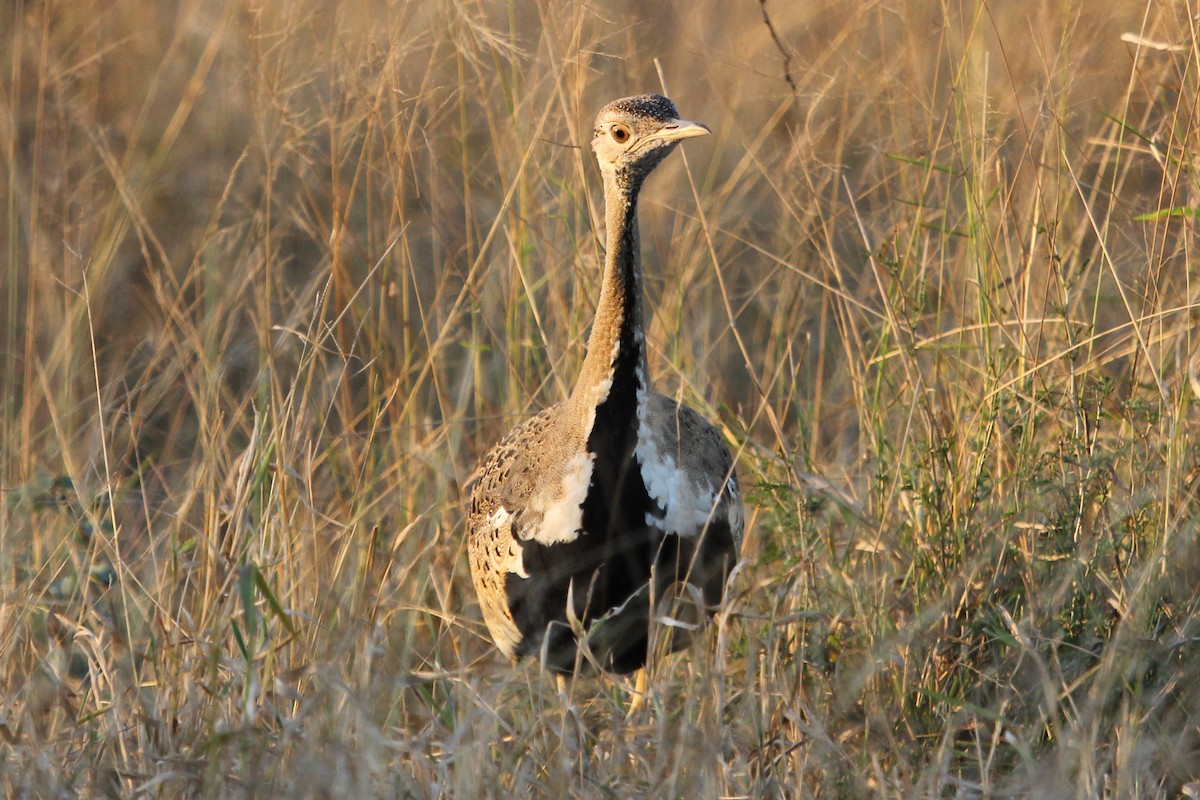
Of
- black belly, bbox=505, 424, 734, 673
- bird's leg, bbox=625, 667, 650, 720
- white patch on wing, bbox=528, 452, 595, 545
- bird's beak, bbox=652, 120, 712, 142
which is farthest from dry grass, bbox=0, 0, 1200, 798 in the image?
bird's beak, bbox=652, 120, 712, 142

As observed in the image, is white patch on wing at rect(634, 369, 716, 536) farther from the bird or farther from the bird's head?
the bird's head

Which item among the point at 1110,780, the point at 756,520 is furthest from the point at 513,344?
the point at 1110,780

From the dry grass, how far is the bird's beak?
410 millimetres

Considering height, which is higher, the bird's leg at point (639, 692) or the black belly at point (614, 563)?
the black belly at point (614, 563)

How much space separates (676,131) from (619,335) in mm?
432

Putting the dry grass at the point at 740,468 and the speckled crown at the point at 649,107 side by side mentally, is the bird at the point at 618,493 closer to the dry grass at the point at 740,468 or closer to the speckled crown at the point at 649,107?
the speckled crown at the point at 649,107

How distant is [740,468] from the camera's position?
13.7ft

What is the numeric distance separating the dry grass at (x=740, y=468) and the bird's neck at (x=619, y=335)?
0.30 m

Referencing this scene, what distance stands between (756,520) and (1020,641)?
1287 mm

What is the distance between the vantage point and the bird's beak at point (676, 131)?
9.67ft

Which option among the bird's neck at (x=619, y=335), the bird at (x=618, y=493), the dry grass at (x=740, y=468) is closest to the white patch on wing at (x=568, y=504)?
the bird at (x=618, y=493)

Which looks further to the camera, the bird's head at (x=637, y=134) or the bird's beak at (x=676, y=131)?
the bird's head at (x=637, y=134)

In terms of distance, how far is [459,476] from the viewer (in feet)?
13.7

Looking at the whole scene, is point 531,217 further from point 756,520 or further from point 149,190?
point 149,190
